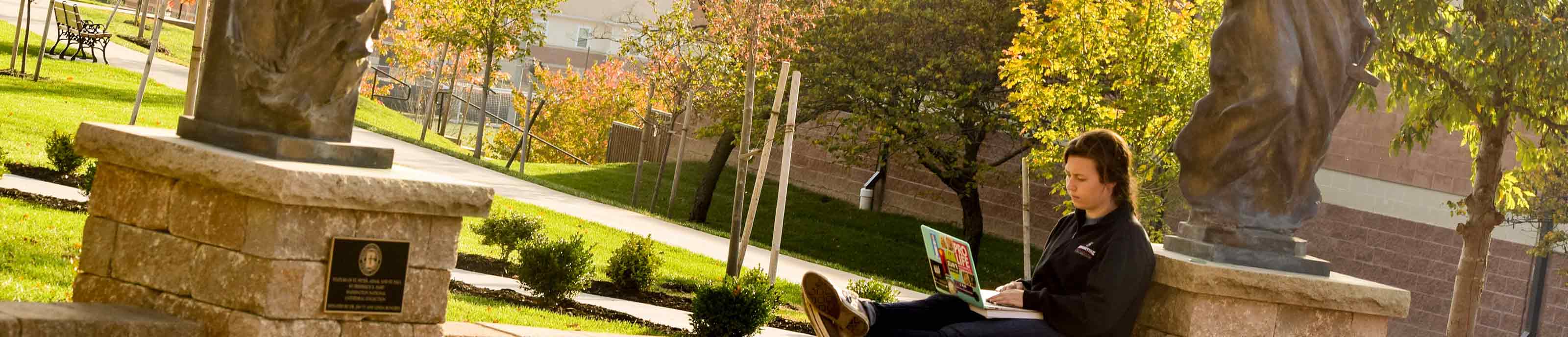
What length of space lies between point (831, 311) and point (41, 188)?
8.13 meters

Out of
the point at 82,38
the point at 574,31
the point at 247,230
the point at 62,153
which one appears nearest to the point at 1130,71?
the point at 62,153

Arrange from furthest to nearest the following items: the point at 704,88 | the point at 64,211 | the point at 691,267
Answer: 1. the point at 704,88
2. the point at 691,267
3. the point at 64,211

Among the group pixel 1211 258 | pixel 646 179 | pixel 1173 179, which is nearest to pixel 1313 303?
pixel 1211 258

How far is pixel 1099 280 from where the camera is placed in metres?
4.41

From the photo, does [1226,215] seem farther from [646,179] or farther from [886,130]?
[646,179]

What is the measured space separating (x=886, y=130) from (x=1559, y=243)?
8.49m

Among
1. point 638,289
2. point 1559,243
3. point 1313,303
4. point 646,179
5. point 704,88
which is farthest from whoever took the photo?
point 646,179

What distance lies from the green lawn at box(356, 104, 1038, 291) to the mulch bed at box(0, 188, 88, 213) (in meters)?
8.54

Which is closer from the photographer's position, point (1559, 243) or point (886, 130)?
point (1559, 243)

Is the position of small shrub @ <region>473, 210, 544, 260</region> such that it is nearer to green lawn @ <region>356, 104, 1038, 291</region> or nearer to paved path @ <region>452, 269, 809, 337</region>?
paved path @ <region>452, 269, 809, 337</region>

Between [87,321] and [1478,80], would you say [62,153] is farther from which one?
[1478,80]

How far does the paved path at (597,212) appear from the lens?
47.2ft

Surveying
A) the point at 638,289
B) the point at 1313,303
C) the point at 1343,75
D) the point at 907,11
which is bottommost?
the point at 638,289

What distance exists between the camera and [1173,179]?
13.2m
